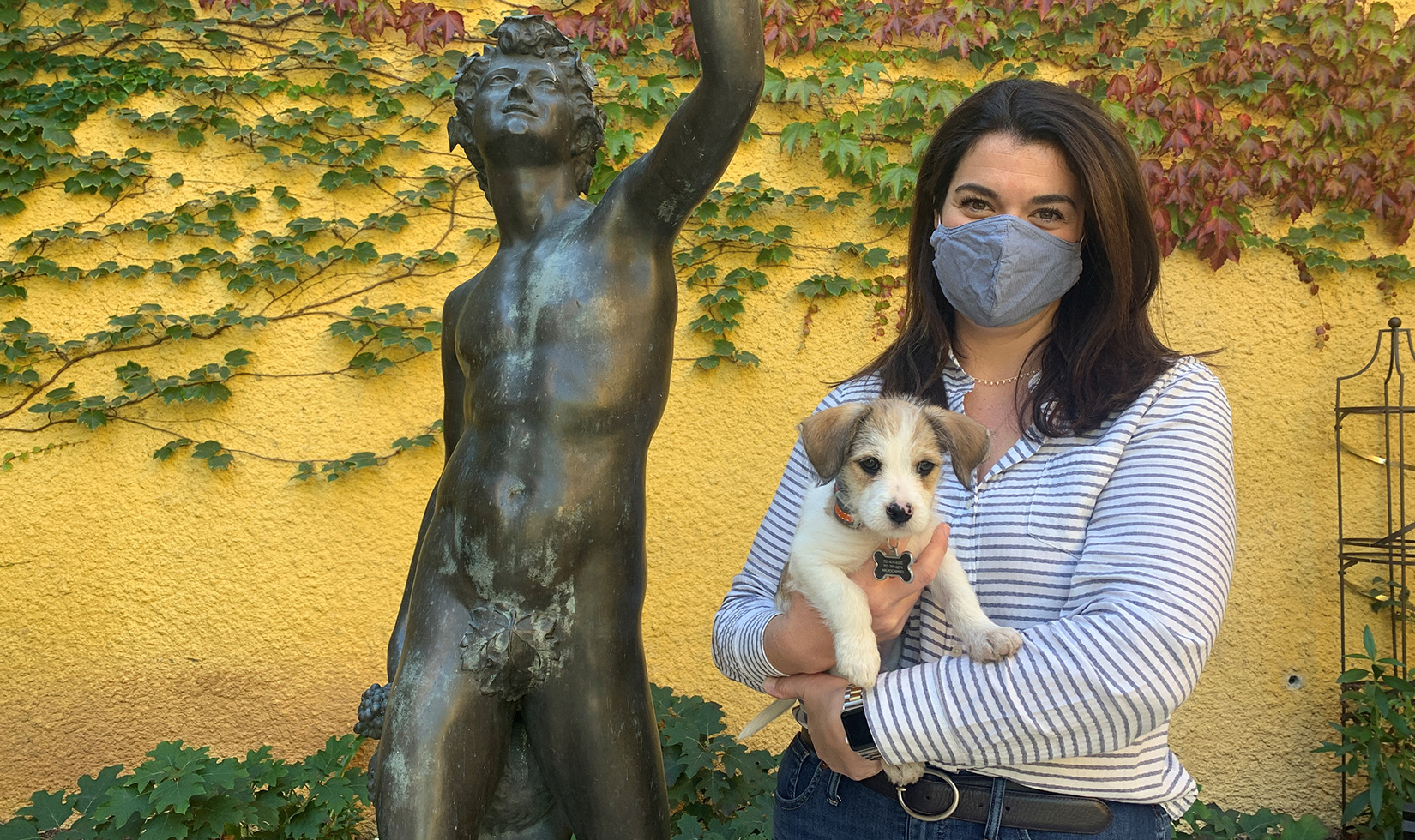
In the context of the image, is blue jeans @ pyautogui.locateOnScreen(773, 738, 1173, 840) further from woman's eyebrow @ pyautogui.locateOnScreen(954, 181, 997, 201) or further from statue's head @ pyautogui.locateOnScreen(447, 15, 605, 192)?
statue's head @ pyautogui.locateOnScreen(447, 15, 605, 192)

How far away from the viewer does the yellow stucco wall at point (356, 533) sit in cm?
520

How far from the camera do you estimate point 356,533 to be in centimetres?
538

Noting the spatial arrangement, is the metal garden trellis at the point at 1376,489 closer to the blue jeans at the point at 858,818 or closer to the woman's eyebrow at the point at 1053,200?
the woman's eyebrow at the point at 1053,200

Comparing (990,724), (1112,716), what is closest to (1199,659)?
(1112,716)

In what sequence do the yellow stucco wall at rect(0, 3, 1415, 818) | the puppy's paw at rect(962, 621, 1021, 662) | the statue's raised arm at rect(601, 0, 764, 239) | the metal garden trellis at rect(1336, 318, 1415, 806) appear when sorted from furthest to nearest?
the yellow stucco wall at rect(0, 3, 1415, 818)
the metal garden trellis at rect(1336, 318, 1415, 806)
the statue's raised arm at rect(601, 0, 764, 239)
the puppy's paw at rect(962, 621, 1021, 662)

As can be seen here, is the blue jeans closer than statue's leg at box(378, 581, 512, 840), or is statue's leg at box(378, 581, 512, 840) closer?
the blue jeans

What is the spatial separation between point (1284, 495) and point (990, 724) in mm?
4290

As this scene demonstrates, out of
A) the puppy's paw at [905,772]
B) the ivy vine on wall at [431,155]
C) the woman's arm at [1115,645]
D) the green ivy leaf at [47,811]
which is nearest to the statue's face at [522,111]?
the woman's arm at [1115,645]

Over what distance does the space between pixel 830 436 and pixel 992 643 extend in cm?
67

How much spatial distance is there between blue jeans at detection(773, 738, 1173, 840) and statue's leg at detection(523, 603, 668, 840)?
302mm

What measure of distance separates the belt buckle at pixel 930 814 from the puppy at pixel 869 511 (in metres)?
0.20

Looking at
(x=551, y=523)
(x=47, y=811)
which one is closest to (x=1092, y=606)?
(x=551, y=523)

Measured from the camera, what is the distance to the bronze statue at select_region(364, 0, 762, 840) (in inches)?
78.9

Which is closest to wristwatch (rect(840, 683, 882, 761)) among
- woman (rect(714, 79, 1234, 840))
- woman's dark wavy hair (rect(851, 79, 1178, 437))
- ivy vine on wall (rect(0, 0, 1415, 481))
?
woman (rect(714, 79, 1234, 840))
